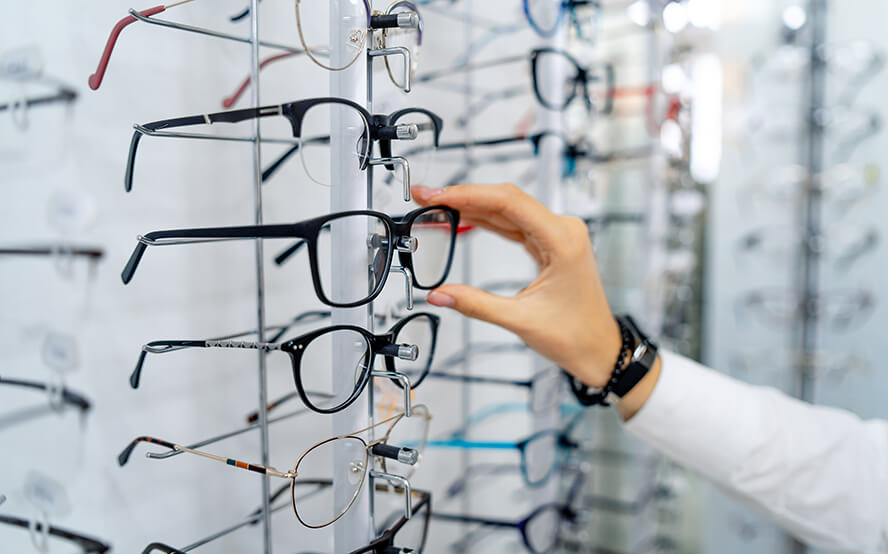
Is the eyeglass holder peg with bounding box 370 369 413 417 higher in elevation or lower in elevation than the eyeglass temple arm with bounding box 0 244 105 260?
lower

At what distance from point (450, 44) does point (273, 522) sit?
67 centimetres

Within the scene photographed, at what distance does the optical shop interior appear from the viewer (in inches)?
19.6

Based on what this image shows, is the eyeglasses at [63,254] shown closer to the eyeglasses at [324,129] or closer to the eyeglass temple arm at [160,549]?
the eyeglasses at [324,129]

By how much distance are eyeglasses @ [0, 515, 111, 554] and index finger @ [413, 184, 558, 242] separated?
423mm

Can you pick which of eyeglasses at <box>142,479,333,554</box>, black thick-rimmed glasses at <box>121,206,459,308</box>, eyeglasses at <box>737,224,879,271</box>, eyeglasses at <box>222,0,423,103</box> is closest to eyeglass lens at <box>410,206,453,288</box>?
black thick-rimmed glasses at <box>121,206,459,308</box>

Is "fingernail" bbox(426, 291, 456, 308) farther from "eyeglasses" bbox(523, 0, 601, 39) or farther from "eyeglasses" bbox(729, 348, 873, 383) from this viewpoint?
"eyeglasses" bbox(729, 348, 873, 383)

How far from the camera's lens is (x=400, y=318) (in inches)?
22.8

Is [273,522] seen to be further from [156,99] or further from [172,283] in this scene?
[156,99]

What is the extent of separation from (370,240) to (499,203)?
0.17 m

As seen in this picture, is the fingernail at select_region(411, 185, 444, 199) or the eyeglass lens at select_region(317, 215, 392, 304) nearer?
the eyeglass lens at select_region(317, 215, 392, 304)

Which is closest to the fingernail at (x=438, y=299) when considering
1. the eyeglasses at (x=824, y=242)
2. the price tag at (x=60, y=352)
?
the price tag at (x=60, y=352)

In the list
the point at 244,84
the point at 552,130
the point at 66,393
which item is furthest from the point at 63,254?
the point at 552,130

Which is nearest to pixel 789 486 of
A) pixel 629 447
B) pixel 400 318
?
pixel 400 318

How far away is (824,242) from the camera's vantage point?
Result: 5.56 ft
